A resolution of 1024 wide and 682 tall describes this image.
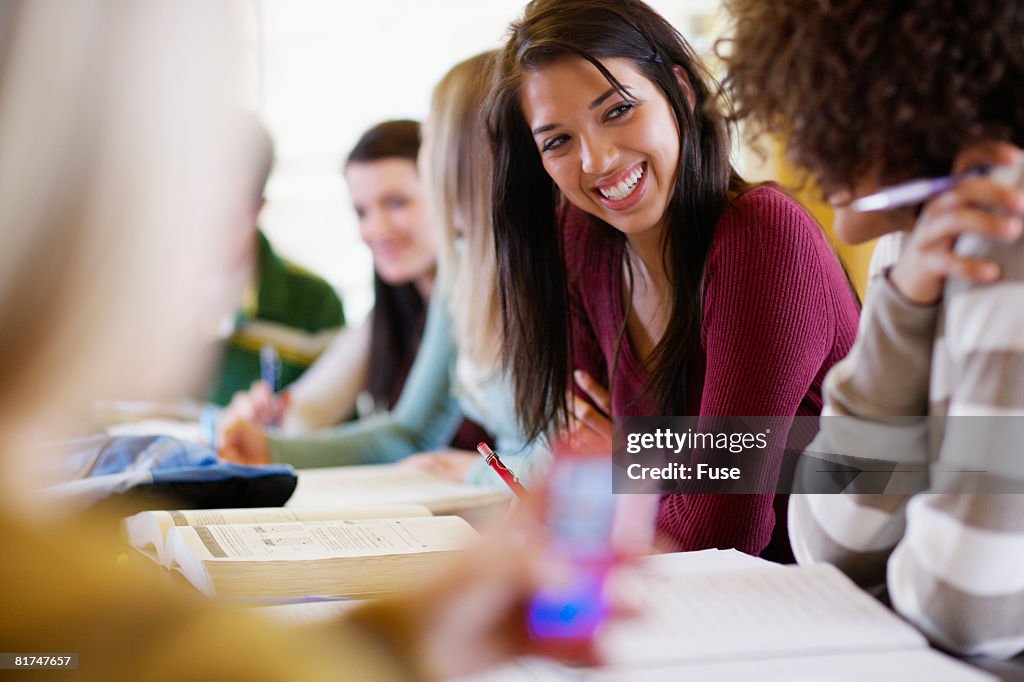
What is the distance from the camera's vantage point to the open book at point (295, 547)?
869 millimetres

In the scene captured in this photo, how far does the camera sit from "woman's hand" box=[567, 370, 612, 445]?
139cm

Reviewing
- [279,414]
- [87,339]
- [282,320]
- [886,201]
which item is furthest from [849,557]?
[282,320]

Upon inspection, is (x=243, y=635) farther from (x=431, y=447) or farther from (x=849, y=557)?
(x=431, y=447)

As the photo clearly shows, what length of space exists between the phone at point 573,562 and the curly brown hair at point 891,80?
0.30 metres

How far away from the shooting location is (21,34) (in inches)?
17.7

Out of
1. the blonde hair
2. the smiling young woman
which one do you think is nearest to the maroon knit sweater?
the smiling young woman

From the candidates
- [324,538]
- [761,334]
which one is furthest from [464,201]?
[324,538]

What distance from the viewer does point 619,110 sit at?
1204 mm

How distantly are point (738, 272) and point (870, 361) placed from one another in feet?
1.35

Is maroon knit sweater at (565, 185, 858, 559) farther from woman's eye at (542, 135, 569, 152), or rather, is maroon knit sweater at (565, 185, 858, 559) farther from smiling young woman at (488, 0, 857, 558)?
woman's eye at (542, 135, 569, 152)

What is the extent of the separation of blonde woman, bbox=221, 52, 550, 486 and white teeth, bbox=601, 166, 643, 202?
474mm

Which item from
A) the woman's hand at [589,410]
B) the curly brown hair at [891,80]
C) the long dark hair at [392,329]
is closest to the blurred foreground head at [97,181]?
the curly brown hair at [891,80]

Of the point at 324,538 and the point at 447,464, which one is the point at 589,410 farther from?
the point at 324,538

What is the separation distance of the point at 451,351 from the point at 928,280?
1.44m
